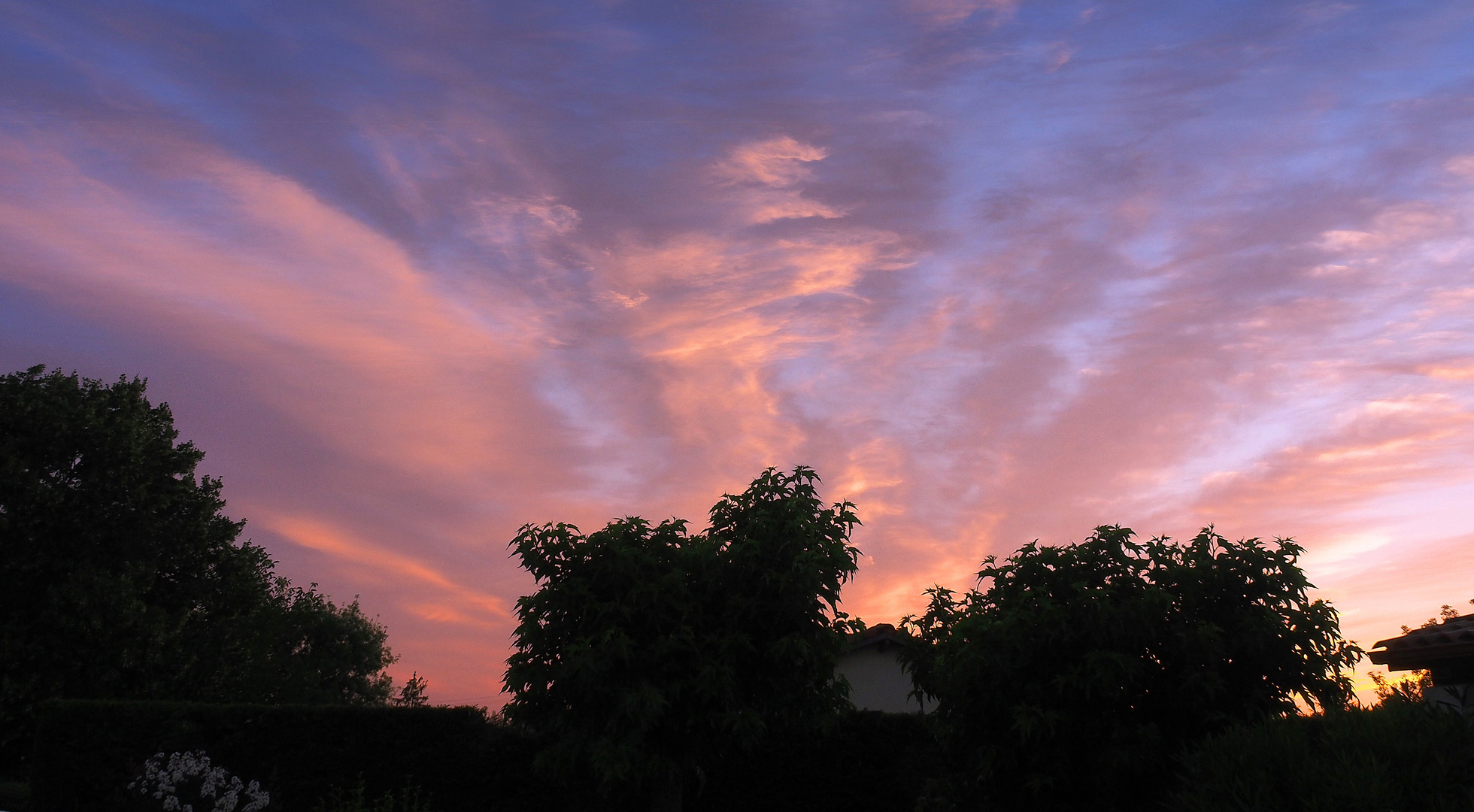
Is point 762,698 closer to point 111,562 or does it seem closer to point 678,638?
point 678,638

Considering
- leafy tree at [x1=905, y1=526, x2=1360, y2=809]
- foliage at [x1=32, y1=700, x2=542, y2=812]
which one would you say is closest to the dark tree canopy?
foliage at [x1=32, y1=700, x2=542, y2=812]

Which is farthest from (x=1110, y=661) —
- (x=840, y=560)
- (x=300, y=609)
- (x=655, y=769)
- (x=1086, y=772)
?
(x=300, y=609)

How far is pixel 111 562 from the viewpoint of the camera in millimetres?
34031

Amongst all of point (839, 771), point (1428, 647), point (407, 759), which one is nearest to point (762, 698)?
point (839, 771)

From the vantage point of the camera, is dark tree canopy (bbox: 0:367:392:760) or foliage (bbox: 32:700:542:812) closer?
foliage (bbox: 32:700:542:812)

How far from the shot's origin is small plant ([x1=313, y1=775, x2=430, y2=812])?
20688 millimetres

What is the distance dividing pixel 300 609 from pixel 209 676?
1635cm

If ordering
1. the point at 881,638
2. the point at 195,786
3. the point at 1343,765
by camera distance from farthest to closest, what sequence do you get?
the point at 881,638
the point at 195,786
the point at 1343,765

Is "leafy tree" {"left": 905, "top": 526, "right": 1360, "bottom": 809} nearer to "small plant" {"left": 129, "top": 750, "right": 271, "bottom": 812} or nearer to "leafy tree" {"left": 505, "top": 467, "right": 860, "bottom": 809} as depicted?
"leafy tree" {"left": 505, "top": 467, "right": 860, "bottom": 809}

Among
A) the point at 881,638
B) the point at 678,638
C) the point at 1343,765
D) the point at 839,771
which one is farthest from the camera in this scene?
the point at 881,638

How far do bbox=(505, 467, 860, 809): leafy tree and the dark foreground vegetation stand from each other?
6 cm

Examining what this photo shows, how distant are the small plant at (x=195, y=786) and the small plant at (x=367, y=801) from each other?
4.26ft

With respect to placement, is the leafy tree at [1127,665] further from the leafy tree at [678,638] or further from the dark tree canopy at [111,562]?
the dark tree canopy at [111,562]

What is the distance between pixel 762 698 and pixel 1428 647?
10598 millimetres
